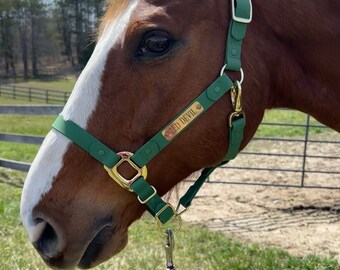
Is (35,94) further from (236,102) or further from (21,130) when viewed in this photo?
(236,102)

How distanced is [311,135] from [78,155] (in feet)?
30.6

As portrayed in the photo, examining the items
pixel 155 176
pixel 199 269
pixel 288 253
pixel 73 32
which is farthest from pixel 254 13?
pixel 73 32

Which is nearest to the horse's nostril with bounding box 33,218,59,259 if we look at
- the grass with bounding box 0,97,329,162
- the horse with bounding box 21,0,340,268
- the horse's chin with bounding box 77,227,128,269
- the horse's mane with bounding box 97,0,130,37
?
the horse with bounding box 21,0,340,268

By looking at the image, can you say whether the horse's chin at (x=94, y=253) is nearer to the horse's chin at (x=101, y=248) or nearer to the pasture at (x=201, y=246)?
the horse's chin at (x=101, y=248)

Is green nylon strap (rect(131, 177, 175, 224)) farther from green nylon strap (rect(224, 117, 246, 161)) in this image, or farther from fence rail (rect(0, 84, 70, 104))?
fence rail (rect(0, 84, 70, 104))

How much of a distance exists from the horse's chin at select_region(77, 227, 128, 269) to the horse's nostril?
13 centimetres

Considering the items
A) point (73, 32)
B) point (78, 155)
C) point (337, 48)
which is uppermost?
point (337, 48)

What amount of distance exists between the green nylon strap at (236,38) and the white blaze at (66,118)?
1.32 ft

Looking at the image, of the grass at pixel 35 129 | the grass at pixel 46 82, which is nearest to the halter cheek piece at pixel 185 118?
the grass at pixel 35 129

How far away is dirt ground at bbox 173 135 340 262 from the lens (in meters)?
4.56

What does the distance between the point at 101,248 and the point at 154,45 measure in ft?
2.71

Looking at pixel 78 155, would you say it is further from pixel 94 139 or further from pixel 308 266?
pixel 308 266

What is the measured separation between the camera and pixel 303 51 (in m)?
1.90

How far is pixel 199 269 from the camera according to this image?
3.81 metres
